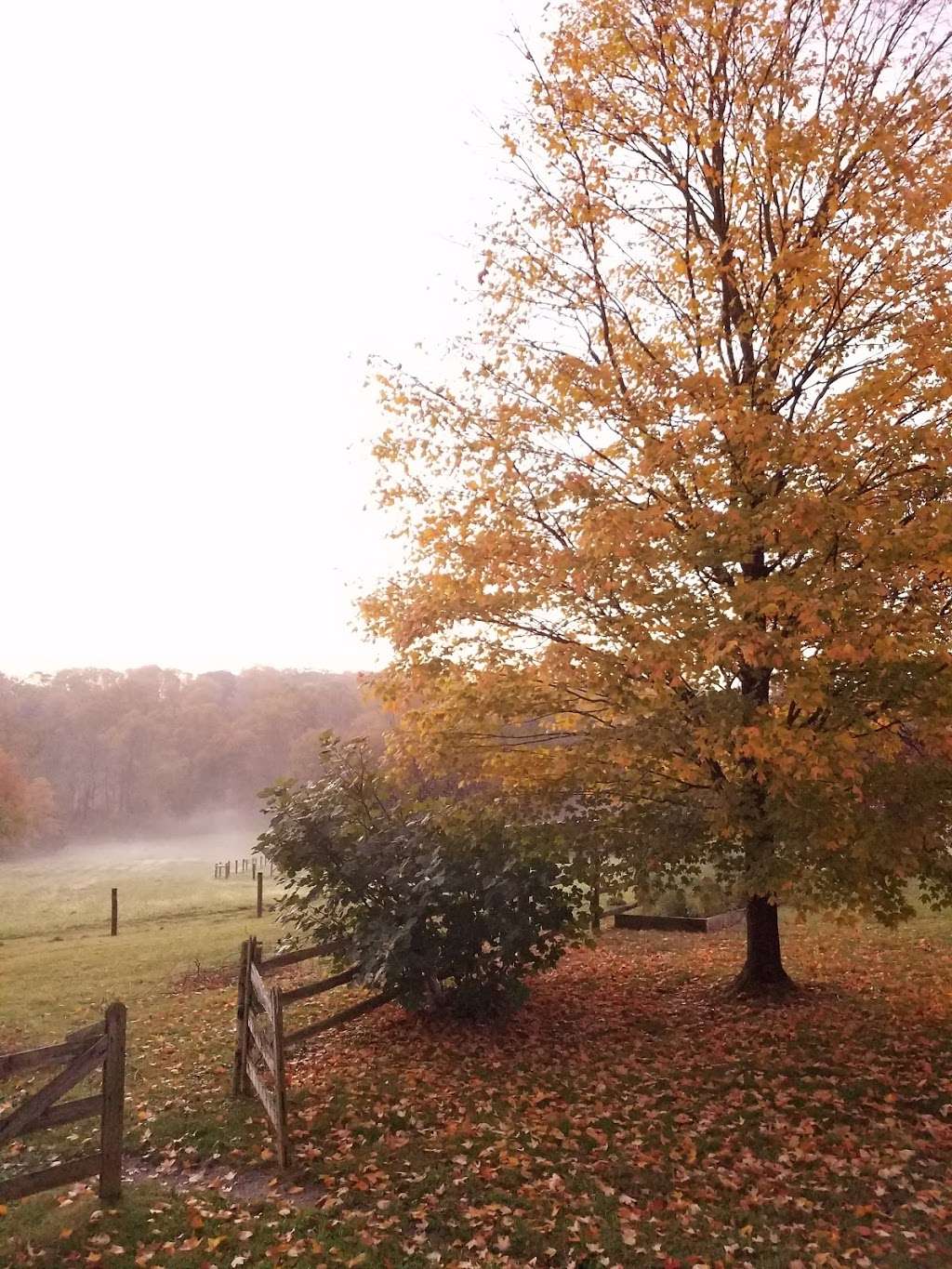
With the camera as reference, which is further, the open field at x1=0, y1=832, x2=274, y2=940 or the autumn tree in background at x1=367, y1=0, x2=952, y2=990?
the open field at x1=0, y1=832, x2=274, y2=940

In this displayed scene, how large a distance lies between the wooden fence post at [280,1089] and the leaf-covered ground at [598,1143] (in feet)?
0.72

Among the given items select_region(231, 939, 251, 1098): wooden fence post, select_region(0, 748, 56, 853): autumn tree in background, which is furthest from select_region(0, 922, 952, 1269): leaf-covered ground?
select_region(0, 748, 56, 853): autumn tree in background

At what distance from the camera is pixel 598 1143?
765 centimetres

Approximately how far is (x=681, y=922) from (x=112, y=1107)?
1351 cm

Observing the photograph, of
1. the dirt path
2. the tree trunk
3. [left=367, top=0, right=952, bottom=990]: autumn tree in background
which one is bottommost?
the dirt path

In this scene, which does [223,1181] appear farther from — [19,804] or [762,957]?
[19,804]

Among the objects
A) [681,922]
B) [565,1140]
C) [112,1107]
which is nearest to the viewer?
[112,1107]

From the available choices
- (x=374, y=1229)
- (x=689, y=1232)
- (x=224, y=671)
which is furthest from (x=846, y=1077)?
(x=224, y=671)

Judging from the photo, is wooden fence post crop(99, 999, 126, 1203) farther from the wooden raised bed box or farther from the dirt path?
the wooden raised bed box

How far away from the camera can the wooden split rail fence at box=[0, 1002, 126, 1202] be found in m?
6.01

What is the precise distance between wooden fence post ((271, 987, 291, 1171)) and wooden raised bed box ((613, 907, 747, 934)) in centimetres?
1107

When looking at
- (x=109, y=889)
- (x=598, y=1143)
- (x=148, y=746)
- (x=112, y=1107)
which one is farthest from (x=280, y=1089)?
(x=148, y=746)

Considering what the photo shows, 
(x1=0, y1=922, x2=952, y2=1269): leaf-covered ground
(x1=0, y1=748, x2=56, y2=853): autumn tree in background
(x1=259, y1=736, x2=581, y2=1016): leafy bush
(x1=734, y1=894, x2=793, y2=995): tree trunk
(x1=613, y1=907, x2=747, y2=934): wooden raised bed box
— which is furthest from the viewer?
(x1=0, y1=748, x2=56, y2=853): autumn tree in background

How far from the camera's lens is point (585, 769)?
9.80m
